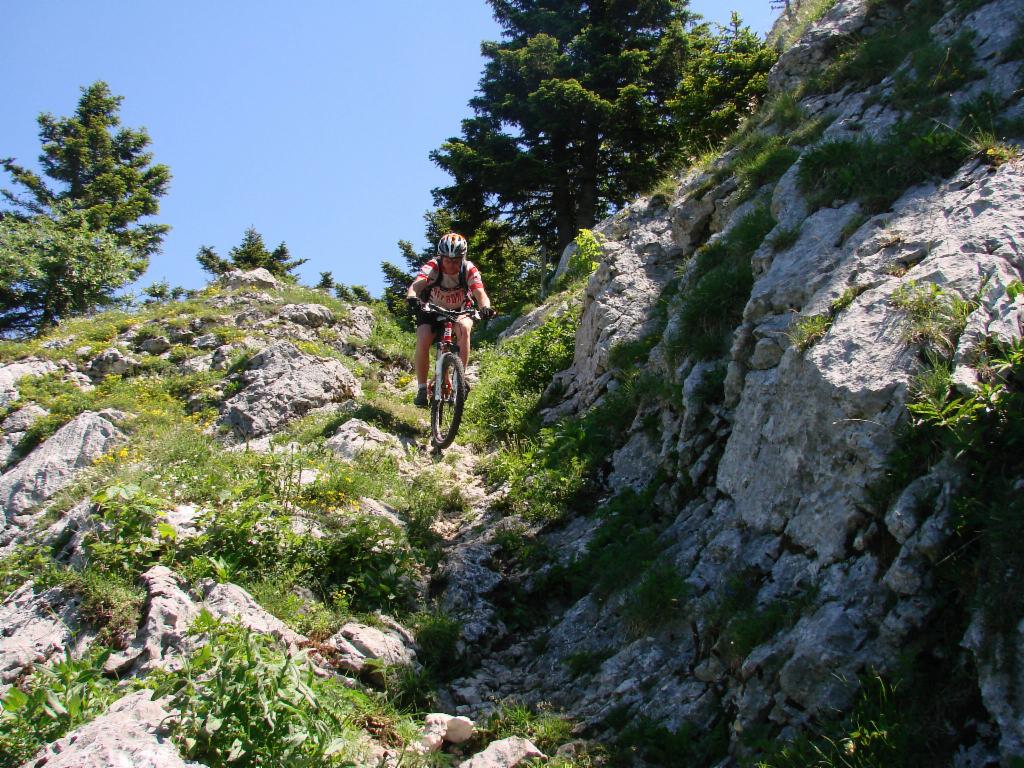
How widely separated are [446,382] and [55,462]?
5.07 meters

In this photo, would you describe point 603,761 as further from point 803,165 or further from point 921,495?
point 803,165

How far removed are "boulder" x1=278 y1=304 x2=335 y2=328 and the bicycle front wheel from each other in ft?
21.3

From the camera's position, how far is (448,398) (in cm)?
944

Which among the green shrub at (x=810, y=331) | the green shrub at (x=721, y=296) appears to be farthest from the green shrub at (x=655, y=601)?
the green shrub at (x=721, y=296)

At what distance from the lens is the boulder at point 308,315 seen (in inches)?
588

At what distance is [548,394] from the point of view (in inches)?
412

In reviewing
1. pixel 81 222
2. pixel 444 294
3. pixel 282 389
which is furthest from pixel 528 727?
pixel 81 222

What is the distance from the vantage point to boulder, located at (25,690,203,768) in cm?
322

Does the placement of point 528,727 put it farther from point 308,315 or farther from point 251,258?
point 251,258

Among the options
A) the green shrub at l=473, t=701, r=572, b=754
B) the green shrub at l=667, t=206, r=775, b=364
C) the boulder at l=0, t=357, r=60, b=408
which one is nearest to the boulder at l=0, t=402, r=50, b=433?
the boulder at l=0, t=357, r=60, b=408

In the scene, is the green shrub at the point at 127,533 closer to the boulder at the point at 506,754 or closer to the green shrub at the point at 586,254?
the boulder at the point at 506,754

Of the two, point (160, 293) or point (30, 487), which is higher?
point (160, 293)

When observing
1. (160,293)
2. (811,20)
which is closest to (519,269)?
(160,293)

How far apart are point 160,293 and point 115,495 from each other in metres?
21.0
